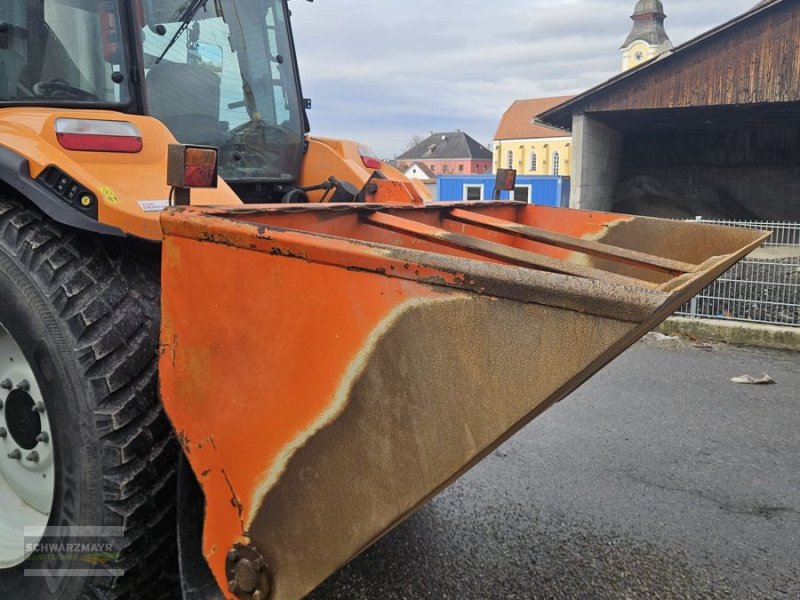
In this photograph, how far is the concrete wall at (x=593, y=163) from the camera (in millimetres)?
15417

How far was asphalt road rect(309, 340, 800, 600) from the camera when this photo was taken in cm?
245

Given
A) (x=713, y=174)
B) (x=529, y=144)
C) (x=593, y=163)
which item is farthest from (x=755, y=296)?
(x=529, y=144)

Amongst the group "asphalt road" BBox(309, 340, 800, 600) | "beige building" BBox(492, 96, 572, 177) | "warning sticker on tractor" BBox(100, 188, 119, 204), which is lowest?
"asphalt road" BBox(309, 340, 800, 600)

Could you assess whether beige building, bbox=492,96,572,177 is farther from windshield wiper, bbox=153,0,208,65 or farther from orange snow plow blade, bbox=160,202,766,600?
orange snow plow blade, bbox=160,202,766,600

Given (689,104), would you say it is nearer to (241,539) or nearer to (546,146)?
(241,539)

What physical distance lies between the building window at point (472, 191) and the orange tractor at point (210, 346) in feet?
55.5

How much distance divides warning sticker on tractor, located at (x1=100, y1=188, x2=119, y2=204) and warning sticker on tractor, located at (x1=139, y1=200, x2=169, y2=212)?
0.22 feet

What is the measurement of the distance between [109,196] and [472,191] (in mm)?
18117

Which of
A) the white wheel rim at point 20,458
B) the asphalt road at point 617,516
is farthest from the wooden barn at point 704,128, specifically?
the white wheel rim at point 20,458

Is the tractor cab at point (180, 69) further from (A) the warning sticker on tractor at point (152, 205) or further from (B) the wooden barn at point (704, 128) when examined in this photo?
(B) the wooden barn at point (704, 128)

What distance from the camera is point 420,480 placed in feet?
4.80

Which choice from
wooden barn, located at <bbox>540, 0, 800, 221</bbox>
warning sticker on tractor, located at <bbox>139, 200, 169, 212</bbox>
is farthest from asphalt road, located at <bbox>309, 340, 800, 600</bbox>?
wooden barn, located at <bbox>540, 0, 800, 221</bbox>

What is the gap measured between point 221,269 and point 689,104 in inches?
567

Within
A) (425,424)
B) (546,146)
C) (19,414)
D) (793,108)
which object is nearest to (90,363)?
(19,414)
